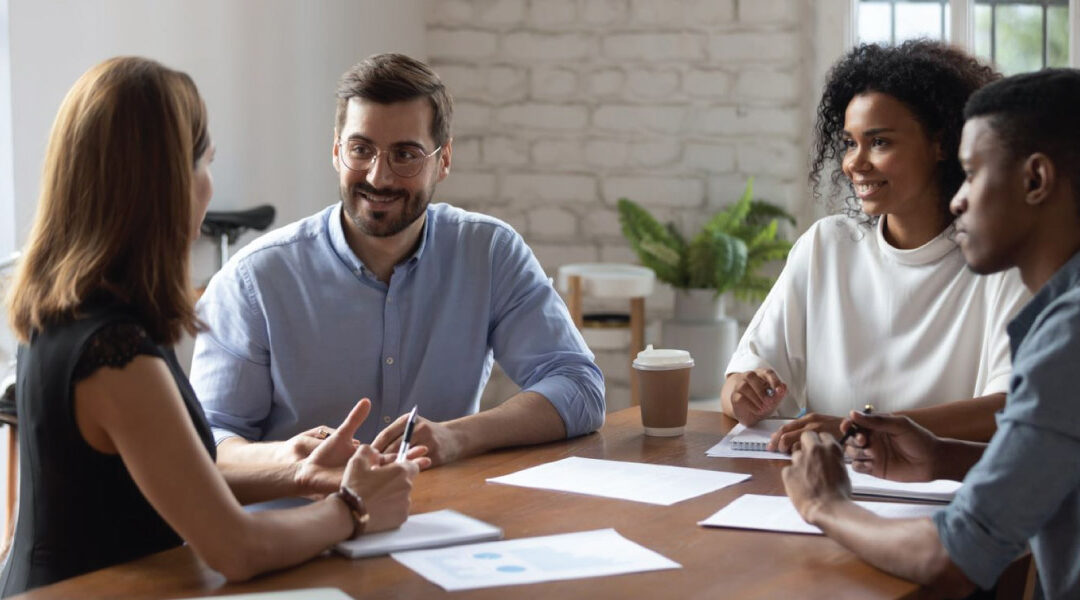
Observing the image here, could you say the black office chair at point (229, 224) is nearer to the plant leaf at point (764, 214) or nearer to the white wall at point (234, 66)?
the white wall at point (234, 66)

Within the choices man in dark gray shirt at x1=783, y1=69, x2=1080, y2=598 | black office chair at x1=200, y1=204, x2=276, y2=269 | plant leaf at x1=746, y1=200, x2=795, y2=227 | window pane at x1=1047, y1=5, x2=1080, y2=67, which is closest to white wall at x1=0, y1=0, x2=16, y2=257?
black office chair at x1=200, y1=204, x2=276, y2=269

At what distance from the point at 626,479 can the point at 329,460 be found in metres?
0.40

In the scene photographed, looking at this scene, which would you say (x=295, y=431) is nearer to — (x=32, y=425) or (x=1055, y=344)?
(x=32, y=425)

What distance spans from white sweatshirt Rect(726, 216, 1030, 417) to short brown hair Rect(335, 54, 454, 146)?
0.73 meters

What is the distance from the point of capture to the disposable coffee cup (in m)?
1.97

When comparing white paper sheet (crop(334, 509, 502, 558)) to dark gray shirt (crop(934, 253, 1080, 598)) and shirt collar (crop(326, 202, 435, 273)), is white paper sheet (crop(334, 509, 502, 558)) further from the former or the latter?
shirt collar (crop(326, 202, 435, 273))

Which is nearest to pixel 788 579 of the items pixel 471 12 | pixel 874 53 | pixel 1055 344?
pixel 1055 344

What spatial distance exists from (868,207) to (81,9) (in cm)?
194

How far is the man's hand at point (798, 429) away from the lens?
1.81 meters

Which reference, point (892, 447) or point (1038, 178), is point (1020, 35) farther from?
point (1038, 178)

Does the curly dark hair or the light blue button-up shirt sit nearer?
the light blue button-up shirt

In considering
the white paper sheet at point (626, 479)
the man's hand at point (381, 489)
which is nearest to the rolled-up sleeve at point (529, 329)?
the white paper sheet at point (626, 479)

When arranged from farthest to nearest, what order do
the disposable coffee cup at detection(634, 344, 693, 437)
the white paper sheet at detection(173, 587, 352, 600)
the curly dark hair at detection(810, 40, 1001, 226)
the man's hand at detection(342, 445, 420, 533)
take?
the curly dark hair at detection(810, 40, 1001, 226)
the disposable coffee cup at detection(634, 344, 693, 437)
the man's hand at detection(342, 445, 420, 533)
the white paper sheet at detection(173, 587, 352, 600)

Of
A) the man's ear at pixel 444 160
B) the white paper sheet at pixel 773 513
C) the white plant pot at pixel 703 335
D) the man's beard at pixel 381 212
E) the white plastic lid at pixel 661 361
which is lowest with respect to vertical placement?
the white plant pot at pixel 703 335
